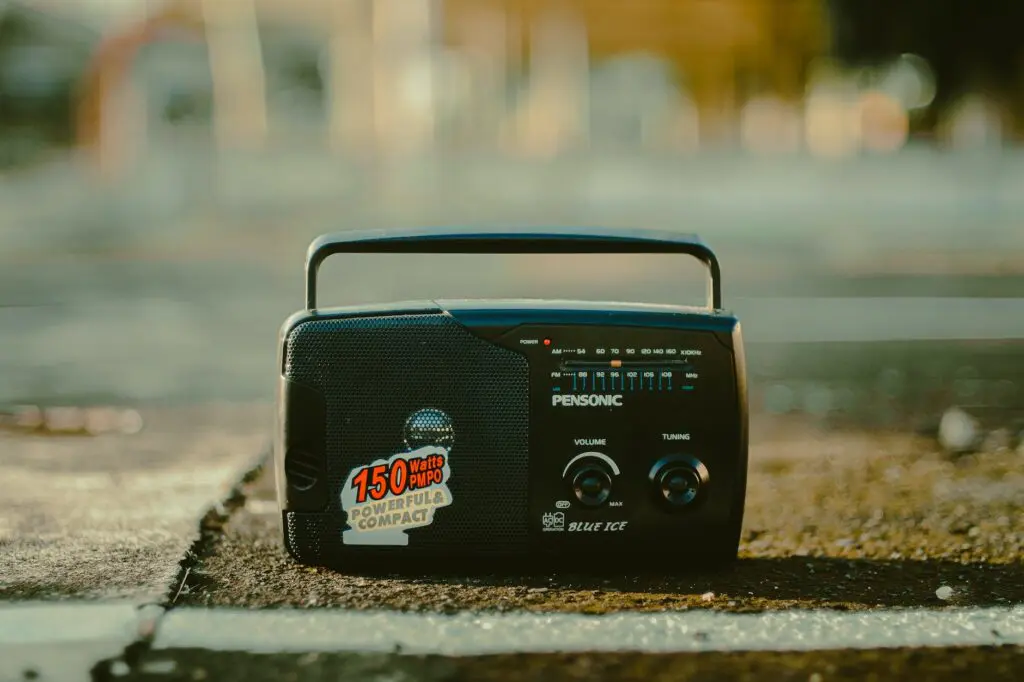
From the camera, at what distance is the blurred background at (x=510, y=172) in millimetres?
6477

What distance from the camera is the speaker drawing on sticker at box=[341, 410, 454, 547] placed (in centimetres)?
188

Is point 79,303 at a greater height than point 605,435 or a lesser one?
lesser

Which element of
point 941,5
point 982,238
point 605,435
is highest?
point 941,5

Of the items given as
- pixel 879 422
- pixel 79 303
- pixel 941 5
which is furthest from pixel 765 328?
pixel 941 5

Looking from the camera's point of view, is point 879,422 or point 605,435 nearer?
point 605,435

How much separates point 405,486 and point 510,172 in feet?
42.7

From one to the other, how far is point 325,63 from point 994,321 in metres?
15.9

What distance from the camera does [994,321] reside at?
725 centimetres

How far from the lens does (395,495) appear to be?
6.17 feet

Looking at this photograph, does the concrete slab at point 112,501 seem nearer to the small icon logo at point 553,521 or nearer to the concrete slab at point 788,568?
the concrete slab at point 788,568

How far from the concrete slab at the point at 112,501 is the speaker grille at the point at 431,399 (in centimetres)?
35

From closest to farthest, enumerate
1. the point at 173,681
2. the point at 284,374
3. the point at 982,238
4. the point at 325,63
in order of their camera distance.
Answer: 1. the point at 173,681
2. the point at 284,374
3. the point at 982,238
4. the point at 325,63

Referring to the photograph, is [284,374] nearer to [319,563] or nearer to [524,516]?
[319,563]

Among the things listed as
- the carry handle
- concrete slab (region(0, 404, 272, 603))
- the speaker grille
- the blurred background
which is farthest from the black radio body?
the blurred background
